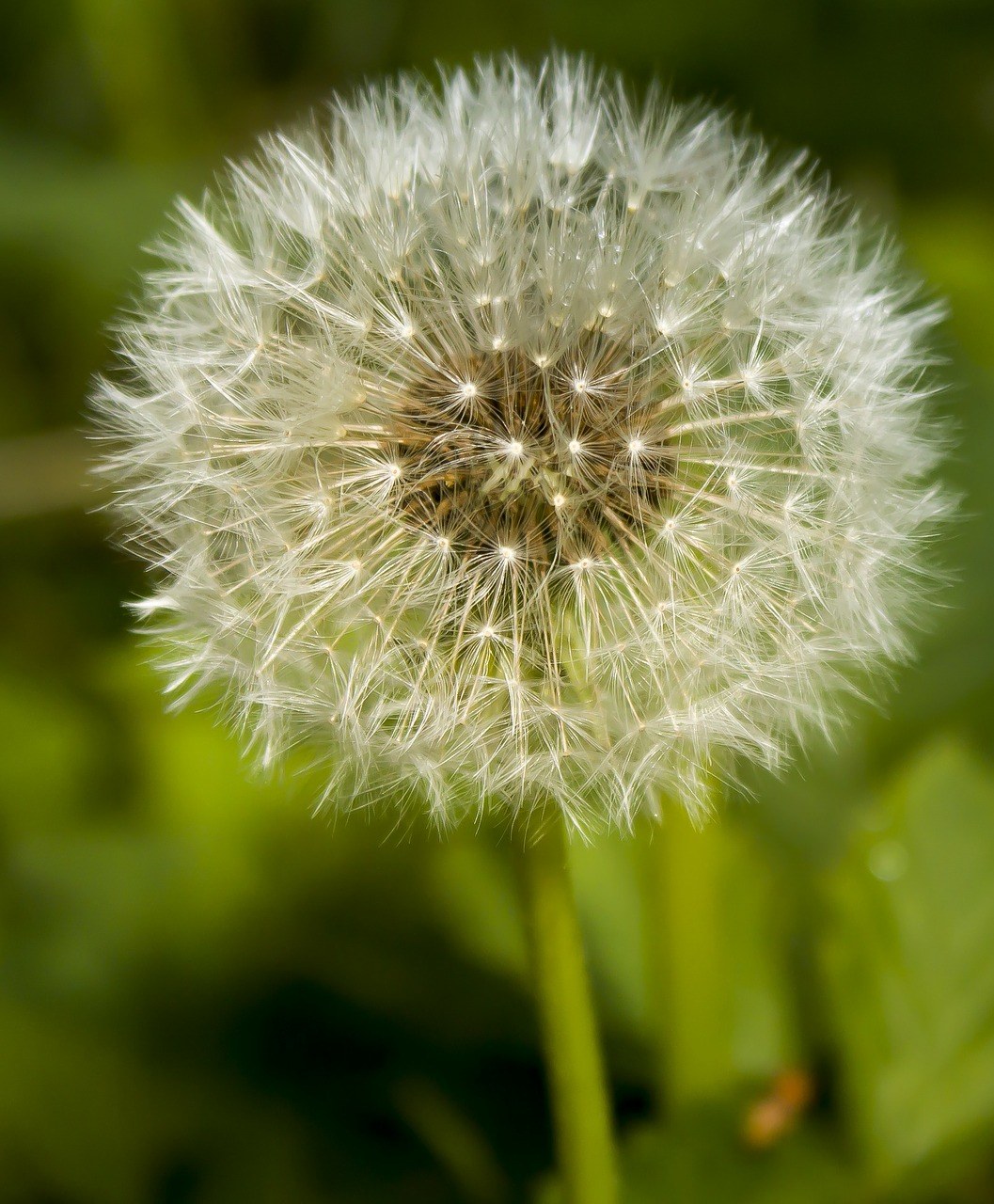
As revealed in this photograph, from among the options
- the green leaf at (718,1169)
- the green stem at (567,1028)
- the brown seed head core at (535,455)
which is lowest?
the green leaf at (718,1169)

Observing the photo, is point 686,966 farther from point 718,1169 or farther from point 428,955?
point 428,955

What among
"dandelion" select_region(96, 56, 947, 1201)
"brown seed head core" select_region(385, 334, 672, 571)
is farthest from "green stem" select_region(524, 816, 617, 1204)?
"brown seed head core" select_region(385, 334, 672, 571)

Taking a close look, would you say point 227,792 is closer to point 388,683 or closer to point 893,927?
point 388,683

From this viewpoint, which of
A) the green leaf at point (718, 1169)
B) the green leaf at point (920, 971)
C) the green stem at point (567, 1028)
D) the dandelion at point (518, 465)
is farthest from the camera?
the green leaf at point (920, 971)

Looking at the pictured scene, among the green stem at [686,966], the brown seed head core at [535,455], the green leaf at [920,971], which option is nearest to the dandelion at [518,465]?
the brown seed head core at [535,455]

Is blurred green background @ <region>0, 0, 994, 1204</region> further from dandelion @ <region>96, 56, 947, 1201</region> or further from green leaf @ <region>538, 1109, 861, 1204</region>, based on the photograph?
dandelion @ <region>96, 56, 947, 1201</region>

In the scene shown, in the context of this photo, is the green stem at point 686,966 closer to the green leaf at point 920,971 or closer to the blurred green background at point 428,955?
the blurred green background at point 428,955
